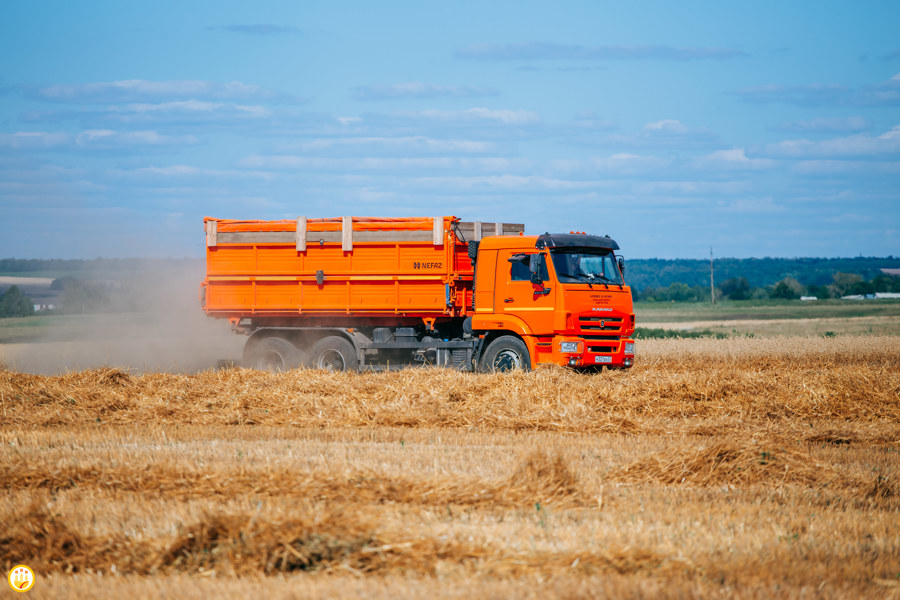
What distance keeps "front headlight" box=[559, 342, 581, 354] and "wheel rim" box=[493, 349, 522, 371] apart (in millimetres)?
984

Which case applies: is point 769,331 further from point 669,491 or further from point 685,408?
point 669,491

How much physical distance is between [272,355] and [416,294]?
377 centimetres

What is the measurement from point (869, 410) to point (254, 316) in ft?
41.3

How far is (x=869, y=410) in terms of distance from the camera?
1548 cm

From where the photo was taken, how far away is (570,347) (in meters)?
18.0

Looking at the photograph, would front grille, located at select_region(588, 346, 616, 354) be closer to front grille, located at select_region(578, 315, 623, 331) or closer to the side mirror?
front grille, located at select_region(578, 315, 623, 331)

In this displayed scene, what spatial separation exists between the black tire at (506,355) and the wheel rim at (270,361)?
189 inches

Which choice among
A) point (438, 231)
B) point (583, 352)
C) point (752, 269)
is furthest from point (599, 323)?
point (752, 269)

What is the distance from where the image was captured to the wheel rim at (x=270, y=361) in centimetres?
2062

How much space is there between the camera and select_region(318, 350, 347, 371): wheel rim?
20.2 meters

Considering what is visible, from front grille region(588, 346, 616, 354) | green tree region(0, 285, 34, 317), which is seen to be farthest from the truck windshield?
green tree region(0, 285, 34, 317)

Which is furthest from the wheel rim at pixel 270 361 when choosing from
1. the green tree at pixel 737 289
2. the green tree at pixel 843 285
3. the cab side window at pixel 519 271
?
the green tree at pixel 737 289

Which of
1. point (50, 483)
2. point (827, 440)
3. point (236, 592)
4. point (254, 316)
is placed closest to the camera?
point (236, 592)

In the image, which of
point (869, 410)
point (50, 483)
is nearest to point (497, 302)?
point (869, 410)
